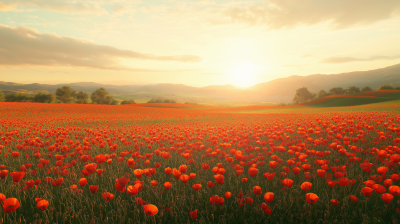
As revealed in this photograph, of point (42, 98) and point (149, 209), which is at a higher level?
point (42, 98)

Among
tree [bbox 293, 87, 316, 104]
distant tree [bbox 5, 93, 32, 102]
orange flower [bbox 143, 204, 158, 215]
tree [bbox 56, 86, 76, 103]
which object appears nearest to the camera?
orange flower [bbox 143, 204, 158, 215]

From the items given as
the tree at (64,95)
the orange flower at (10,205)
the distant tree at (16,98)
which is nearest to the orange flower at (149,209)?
the orange flower at (10,205)

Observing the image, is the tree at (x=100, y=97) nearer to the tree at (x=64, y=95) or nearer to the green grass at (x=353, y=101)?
the tree at (x=64, y=95)

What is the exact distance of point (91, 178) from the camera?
3.74 m

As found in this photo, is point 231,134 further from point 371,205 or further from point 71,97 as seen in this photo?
point 71,97

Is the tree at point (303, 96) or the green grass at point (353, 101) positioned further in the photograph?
the tree at point (303, 96)

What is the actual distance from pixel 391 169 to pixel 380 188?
2.22 metres

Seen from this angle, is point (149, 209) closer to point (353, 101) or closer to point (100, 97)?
point (353, 101)

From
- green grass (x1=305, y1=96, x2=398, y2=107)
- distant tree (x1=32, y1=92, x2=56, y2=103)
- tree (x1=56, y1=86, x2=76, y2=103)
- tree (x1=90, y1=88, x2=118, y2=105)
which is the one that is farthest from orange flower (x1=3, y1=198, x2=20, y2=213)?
tree (x1=56, y1=86, x2=76, y2=103)

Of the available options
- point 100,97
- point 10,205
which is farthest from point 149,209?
point 100,97

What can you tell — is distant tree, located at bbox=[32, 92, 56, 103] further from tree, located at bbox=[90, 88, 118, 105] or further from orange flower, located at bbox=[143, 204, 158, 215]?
orange flower, located at bbox=[143, 204, 158, 215]

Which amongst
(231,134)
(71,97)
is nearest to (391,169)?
(231,134)

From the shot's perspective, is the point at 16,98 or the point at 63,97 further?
the point at 63,97

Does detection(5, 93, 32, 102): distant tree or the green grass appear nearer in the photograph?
the green grass
